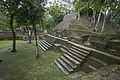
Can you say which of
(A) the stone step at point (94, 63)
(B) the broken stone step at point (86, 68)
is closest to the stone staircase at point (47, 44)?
(B) the broken stone step at point (86, 68)

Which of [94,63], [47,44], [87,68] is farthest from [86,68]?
[47,44]

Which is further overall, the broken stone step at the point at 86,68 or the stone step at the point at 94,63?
the broken stone step at the point at 86,68

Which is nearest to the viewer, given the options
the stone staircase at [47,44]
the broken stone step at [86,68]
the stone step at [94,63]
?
the stone step at [94,63]

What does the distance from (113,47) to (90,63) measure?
5.01ft

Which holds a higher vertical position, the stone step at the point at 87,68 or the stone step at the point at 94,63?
the stone step at the point at 94,63

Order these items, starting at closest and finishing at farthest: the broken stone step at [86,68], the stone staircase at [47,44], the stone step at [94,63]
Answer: the stone step at [94,63] → the broken stone step at [86,68] → the stone staircase at [47,44]

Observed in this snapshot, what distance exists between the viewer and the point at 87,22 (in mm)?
17062

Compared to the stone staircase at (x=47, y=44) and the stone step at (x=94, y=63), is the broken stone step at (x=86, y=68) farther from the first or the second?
the stone staircase at (x=47, y=44)

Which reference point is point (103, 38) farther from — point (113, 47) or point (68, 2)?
point (68, 2)

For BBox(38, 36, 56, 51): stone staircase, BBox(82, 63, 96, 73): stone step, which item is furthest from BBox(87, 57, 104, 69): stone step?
BBox(38, 36, 56, 51): stone staircase

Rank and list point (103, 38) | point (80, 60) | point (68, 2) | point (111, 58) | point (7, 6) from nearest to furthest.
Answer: point (111, 58) → point (80, 60) → point (103, 38) → point (7, 6) → point (68, 2)

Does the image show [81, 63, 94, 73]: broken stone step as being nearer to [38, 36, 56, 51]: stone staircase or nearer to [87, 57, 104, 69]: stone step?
[87, 57, 104, 69]: stone step

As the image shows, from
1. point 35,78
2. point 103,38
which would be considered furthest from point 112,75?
point 35,78

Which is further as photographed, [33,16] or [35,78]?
[33,16]
